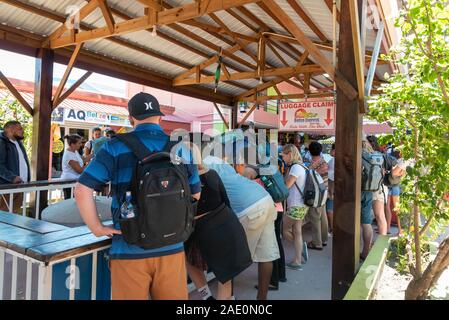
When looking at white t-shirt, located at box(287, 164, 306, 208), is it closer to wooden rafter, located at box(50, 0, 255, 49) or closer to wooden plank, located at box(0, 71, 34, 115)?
wooden rafter, located at box(50, 0, 255, 49)

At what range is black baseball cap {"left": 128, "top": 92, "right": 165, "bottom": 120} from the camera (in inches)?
72.4

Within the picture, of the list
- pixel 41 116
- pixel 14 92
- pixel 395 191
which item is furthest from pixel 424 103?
pixel 14 92

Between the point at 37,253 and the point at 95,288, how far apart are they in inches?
19.7

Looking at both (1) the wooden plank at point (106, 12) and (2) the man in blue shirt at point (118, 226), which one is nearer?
(2) the man in blue shirt at point (118, 226)

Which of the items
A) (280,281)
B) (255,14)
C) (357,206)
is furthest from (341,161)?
(255,14)

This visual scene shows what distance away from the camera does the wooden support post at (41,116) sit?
5.71m

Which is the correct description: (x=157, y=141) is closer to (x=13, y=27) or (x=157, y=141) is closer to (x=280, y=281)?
(x=280, y=281)

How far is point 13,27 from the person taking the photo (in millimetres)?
5293

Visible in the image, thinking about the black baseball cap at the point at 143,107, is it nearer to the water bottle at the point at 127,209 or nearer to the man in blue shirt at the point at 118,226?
the man in blue shirt at the point at 118,226

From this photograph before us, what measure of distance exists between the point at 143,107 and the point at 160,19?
131 inches

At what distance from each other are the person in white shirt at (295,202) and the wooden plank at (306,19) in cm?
259

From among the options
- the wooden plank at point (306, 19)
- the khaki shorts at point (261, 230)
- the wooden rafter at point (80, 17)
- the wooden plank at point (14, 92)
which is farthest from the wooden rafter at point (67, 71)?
the khaki shorts at point (261, 230)

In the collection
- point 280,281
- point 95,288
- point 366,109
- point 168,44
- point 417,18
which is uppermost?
point 168,44

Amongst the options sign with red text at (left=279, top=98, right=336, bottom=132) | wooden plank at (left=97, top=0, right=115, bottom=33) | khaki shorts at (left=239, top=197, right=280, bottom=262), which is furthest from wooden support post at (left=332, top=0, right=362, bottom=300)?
sign with red text at (left=279, top=98, right=336, bottom=132)
